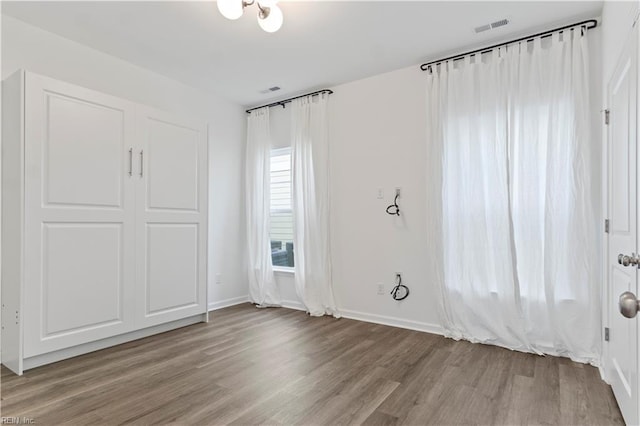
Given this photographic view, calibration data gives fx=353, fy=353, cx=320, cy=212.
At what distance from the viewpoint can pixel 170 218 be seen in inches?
140

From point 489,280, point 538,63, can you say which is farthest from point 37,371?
point 538,63

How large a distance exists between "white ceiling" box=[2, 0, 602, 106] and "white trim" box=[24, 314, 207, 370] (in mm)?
2665

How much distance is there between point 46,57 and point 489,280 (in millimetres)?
4345

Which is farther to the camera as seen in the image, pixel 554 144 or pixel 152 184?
pixel 152 184

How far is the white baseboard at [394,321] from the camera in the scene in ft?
11.5

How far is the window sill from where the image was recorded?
4652 millimetres

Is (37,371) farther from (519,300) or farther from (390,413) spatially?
(519,300)

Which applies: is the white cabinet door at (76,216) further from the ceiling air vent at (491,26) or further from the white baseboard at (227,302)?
the ceiling air vent at (491,26)

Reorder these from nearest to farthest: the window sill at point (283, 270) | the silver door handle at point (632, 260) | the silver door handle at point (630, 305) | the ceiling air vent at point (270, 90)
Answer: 1. the silver door handle at point (630, 305)
2. the silver door handle at point (632, 260)
3. the ceiling air vent at point (270, 90)
4. the window sill at point (283, 270)

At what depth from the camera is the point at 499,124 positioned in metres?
3.12

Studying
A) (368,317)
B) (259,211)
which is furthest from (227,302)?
(368,317)

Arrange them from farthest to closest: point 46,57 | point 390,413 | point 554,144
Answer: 1. point 46,57
2. point 554,144
3. point 390,413

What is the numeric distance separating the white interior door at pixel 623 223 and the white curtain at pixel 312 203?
8.56 ft

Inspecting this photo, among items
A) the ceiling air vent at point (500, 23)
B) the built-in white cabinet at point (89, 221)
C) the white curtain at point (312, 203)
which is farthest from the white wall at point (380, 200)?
the built-in white cabinet at point (89, 221)
